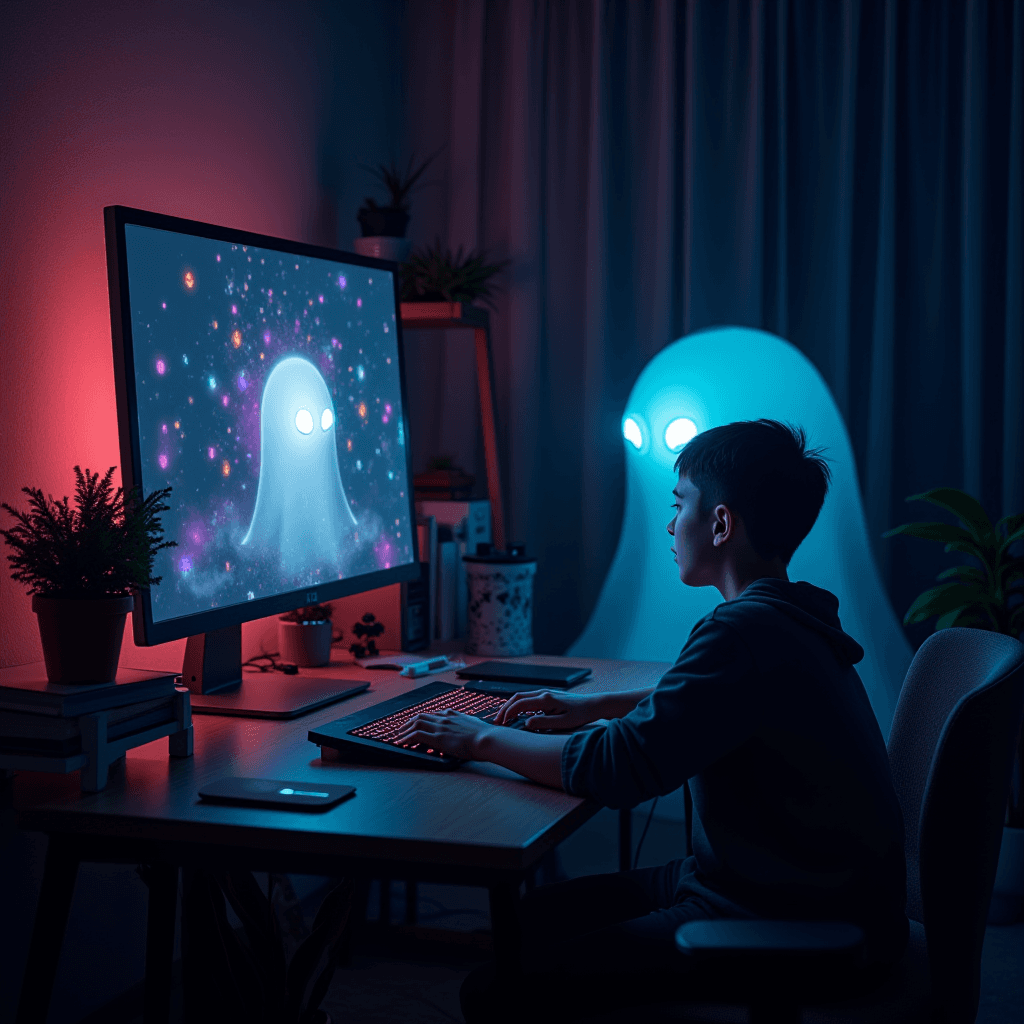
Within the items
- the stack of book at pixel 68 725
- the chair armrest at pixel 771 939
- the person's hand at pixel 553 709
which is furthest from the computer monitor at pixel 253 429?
the chair armrest at pixel 771 939

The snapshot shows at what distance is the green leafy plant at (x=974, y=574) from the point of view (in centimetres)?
242

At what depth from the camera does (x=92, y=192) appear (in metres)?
1.69

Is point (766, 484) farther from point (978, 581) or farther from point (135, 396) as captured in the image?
point (978, 581)

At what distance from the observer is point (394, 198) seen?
Answer: 2.51 meters

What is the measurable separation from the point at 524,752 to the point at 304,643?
82 centimetres

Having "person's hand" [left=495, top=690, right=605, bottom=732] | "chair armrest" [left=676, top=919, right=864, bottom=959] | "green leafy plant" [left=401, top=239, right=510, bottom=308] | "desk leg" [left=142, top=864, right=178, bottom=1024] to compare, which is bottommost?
"desk leg" [left=142, top=864, right=178, bottom=1024]

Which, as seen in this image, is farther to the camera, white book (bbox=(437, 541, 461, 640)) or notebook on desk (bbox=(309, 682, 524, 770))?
white book (bbox=(437, 541, 461, 640))

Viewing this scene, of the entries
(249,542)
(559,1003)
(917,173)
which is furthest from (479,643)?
(917,173)

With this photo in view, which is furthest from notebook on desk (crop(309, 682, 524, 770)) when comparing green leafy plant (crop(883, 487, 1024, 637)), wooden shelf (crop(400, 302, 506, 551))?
green leafy plant (crop(883, 487, 1024, 637))

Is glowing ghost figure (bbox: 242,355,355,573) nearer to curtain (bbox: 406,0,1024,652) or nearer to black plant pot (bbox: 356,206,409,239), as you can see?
black plant pot (bbox: 356,206,409,239)

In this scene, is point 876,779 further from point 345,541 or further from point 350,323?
point 350,323

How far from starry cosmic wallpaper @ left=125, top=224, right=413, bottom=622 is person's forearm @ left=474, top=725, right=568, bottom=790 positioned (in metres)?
0.47

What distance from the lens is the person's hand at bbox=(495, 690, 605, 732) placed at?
4.72 ft

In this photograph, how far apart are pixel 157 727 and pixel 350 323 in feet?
2.83
